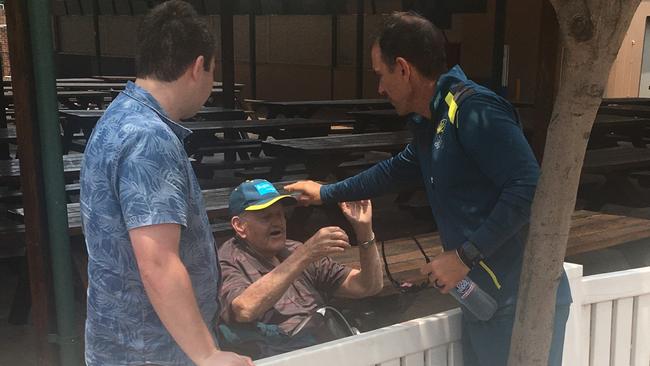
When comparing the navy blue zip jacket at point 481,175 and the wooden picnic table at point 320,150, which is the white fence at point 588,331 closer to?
the navy blue zip jacket at point 481,175

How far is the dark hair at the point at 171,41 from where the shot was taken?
59.9 inches

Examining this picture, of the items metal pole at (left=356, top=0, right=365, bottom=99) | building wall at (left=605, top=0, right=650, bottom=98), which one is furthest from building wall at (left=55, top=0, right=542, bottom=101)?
building wall at (left=605, top=0, right=650, bottom=98)

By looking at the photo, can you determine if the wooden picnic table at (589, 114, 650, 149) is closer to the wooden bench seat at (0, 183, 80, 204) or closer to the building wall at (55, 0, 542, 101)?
the building wall at (55, 0, 542, 101)

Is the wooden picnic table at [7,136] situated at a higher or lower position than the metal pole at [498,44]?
lower

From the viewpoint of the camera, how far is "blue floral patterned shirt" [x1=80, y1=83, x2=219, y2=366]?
1438 millimetres

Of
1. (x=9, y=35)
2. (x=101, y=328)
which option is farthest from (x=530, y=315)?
(x=9, y=35)

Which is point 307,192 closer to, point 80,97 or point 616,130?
point 616,130

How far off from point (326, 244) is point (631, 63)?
1252cm

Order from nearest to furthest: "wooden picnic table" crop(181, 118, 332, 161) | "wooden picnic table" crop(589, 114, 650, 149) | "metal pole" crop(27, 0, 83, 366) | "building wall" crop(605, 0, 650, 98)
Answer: "metal pole" crop(27, 0, 83, 366)
"wooden picnic table" crop(181, 118, 332, 161)
"wooden picnic table" crop(589, 114, 650, 149)
"building wall" crop(605, 0, 650, 98)

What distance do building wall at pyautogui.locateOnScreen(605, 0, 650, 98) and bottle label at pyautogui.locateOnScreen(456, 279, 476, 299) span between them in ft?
39.4

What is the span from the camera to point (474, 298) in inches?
72.2

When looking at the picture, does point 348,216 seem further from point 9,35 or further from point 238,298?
point 9,35

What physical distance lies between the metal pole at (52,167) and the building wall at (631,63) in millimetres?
12101

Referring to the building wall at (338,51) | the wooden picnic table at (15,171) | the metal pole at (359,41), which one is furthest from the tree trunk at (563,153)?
the metal pole at (359,41)
